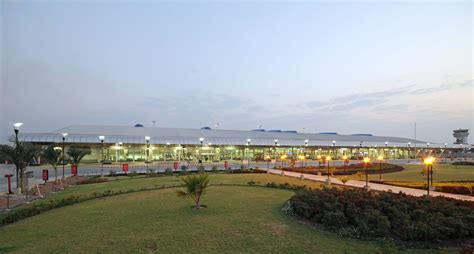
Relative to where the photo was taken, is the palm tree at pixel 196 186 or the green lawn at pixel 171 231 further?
the palm tree at pixel 196 186

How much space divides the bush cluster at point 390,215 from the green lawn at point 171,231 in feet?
2.22

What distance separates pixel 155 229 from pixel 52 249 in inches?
123

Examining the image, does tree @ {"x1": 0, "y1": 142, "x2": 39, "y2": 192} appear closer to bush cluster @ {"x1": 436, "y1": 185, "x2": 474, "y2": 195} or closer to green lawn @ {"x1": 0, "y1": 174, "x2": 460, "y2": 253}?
green lawn @ {"x1": 0, "y1": 174, "x2": 460, "y2": 253}

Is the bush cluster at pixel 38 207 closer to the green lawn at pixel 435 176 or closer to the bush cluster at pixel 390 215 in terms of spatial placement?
the bush cluster at pixel 390 215

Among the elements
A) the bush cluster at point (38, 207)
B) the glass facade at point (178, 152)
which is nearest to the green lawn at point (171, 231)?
the bush cluster at point (38, 207)

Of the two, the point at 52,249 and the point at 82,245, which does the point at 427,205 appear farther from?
the point at 52,249

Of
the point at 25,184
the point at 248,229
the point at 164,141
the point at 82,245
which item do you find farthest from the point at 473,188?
the point at 164,141

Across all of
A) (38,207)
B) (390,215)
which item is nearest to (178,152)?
(38,207)

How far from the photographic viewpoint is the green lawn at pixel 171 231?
8359 mm

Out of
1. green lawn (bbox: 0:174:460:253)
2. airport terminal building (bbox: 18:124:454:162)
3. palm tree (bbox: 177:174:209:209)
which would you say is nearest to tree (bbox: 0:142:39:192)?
green lawn (bbox: 0:174:460:253)

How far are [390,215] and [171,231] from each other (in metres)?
8.02

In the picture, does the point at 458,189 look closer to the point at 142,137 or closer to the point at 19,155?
the point at 19,155

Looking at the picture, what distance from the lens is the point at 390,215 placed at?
10.2 meters

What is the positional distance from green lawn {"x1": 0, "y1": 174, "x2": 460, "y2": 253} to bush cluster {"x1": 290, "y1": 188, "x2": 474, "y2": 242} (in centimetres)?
68
